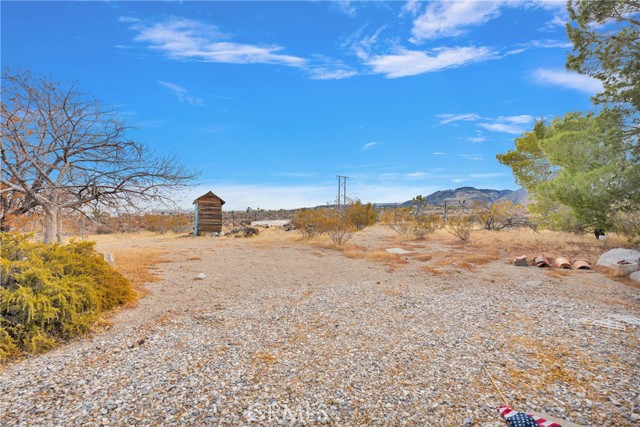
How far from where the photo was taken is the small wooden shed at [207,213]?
2550 cm

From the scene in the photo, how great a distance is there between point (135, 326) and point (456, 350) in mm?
4906

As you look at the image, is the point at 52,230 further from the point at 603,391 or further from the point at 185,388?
the point at 603,391

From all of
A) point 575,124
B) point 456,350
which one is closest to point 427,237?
point 575,124

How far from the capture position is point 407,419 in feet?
9.67

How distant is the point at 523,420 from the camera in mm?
2812

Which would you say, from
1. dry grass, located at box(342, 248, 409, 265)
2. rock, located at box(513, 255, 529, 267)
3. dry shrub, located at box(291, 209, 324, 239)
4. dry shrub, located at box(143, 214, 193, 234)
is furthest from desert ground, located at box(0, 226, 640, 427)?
dry shrub, located at box(143, 214, 193, 234)

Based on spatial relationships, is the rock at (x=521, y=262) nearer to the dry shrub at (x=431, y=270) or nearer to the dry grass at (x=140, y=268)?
the dry shrub at (x=431, y=270)

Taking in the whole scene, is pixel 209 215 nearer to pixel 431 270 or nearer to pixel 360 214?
pixel 360 214

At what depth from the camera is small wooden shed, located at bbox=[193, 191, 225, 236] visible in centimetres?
2550

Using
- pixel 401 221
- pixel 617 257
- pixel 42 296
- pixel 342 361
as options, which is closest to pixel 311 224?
pixel 401 221

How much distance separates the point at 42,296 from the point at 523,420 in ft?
18.9

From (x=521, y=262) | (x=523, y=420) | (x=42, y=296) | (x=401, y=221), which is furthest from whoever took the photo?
(x=401, y=221)

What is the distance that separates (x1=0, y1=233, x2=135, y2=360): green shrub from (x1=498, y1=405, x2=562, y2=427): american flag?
18.0ft

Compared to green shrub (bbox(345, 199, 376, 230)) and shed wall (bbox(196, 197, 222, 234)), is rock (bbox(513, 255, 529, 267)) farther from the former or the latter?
shed wall (bbox(196, 197, 222, 234))
